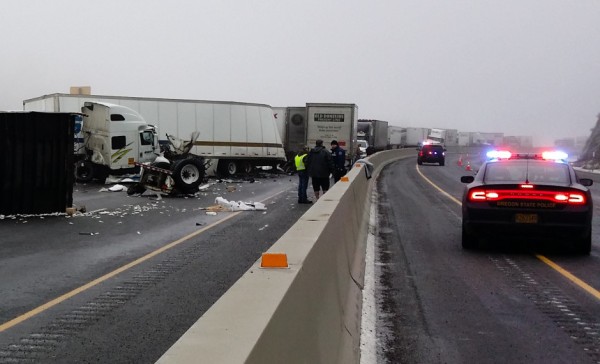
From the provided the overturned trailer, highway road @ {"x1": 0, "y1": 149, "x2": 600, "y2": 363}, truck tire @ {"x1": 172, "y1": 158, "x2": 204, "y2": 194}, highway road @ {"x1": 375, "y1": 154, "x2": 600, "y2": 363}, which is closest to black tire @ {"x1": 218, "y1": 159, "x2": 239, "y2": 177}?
truck tire @ {"x1": 172, "y1": 158, "x2": 204, "y2": 194}

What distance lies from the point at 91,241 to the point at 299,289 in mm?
8759

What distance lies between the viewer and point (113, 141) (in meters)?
25.0

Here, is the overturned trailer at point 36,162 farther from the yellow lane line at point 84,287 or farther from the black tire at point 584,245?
the black tire at point 584,245

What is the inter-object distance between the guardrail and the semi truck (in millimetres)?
22243

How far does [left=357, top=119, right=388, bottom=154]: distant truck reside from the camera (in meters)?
56.3

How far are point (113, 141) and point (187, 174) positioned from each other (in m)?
4.68

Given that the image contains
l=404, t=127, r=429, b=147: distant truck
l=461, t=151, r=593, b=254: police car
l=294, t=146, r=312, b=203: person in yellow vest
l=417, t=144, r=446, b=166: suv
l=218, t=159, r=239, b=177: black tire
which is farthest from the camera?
l=404, t=127, r=429, b=147: distant truck

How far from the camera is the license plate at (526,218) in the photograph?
986 centimetres

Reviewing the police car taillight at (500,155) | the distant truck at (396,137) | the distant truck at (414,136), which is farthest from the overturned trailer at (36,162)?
the distant truck at (414,136)

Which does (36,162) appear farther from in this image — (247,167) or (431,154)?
(431,154)

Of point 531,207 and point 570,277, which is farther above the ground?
point 531,207

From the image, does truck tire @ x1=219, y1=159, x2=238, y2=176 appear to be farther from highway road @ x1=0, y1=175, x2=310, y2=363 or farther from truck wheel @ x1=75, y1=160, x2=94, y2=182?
highway road @ x1=0, y1=175, x2=310, y2=363

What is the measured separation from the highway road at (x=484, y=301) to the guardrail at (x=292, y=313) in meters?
0.57

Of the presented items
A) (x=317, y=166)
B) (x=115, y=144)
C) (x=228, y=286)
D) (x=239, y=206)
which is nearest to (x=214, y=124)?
(x=115, y=144)
